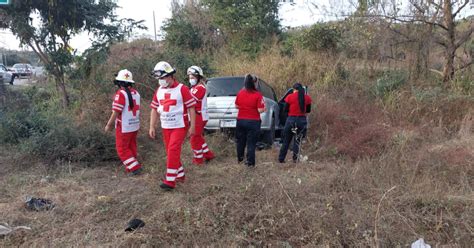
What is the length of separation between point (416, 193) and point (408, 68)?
26.1 feet

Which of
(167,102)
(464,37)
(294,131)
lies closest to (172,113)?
(167,102)

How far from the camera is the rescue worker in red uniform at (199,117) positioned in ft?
18.7

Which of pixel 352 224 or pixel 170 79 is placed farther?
pixel 170 79

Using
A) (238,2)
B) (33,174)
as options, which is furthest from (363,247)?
(238,2)

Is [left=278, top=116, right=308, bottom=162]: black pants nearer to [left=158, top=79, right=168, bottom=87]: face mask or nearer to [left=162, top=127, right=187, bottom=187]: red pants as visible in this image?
[left=162, top=127, right=187, bottom=187]: red pants

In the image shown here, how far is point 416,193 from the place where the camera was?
155 inches

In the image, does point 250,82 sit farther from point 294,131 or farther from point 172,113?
point 172,113

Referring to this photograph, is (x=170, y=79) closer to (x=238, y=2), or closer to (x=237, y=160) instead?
(x=237, y=160)

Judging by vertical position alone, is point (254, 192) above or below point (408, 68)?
below

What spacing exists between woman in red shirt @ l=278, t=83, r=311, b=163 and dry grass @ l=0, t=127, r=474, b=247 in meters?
0.72

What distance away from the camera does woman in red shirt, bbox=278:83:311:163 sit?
5672 millimetres

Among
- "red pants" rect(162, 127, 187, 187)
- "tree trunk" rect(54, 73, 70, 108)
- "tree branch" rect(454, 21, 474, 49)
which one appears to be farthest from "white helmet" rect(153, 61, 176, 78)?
"tree branch" rect(454, 21, 474, 49)

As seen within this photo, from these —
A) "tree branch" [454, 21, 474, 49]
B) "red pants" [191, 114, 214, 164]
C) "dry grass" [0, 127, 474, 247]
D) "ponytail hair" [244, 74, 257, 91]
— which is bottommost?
"dry grass" [0, 127, 474, 247]

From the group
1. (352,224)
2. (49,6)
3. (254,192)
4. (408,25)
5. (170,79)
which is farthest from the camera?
(408,25)
